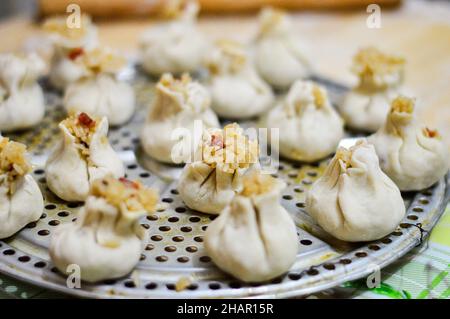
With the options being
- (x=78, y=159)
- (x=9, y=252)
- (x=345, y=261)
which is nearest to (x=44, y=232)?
(x=9, y=252)

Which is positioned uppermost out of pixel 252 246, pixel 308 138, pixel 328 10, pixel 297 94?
pixel 328 10

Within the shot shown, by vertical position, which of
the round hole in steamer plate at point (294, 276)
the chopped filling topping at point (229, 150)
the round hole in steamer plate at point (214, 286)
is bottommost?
the round hole in steamer plate at point (214, 286)

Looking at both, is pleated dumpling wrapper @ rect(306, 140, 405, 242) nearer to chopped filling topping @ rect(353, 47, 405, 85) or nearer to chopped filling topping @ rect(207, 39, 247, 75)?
chopped filling topping @ rect(353, 47, 405, 85)

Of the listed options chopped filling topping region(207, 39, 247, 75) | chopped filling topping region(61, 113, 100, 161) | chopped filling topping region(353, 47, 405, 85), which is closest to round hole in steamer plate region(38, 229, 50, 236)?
chopped filling topping region(61, 113, 100, 161)

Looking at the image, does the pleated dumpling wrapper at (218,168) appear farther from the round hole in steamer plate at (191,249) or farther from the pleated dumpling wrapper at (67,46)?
the pleated dumpling wrapper at (67,46)

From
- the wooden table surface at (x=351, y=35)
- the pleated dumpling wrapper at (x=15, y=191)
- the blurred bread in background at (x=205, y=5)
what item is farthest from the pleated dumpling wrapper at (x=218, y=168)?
the blurred bread in background at (x=205, y=5)
